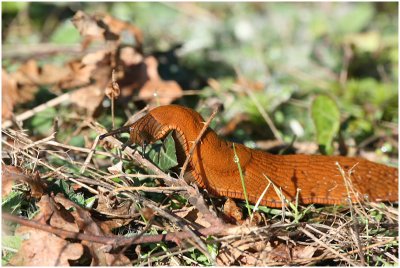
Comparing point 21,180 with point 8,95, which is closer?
point 21,180

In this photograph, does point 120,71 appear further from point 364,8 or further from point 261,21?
point 364,8

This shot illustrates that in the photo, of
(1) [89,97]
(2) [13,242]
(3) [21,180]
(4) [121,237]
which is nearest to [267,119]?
(1) [89,97]

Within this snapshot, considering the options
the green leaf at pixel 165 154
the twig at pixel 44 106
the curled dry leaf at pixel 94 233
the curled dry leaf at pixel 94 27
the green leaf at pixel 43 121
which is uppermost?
the curled dry leaf at pixel 94 27

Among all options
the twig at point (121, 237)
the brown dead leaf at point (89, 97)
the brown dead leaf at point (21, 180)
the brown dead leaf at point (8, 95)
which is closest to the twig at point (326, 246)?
the twig at point (121, 237)

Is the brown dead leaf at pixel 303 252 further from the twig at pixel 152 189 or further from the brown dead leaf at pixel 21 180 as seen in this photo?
the brown dead leaf at pixel 21 180

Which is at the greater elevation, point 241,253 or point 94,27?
point 94,27

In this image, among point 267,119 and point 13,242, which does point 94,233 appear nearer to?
point 13,242

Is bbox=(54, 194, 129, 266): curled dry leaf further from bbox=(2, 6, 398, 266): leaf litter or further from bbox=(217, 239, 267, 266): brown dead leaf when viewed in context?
bbox=(217, 239, 267, 266): brown dead leaf
